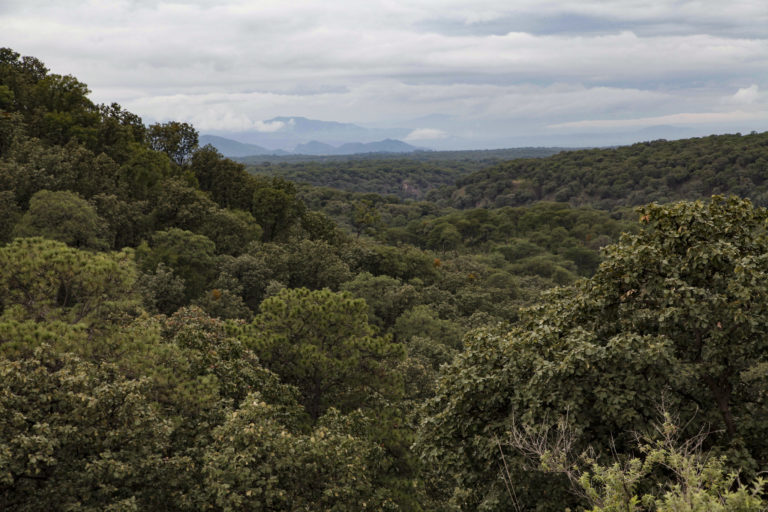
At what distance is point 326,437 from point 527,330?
568 centimetres

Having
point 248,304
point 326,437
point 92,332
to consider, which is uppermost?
point 92,332

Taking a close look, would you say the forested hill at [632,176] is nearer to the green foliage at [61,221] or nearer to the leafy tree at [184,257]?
the leafy tree at [184,257]

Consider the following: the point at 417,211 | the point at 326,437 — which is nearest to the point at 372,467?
the point at 326,437

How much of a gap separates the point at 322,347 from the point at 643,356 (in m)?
10.5

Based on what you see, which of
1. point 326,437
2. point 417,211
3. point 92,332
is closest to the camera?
point 326,437

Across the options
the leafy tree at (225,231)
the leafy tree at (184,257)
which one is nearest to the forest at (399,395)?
the leafy tree at (184,257)

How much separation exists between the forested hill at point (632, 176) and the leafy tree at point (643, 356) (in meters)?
113

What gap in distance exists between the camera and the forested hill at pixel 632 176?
12144 centimetres

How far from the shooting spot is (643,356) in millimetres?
9609

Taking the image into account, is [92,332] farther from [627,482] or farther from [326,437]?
[627,482]

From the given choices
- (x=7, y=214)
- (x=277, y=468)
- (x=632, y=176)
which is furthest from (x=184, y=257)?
(x=632, y=176)

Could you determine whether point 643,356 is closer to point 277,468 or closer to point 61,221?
point 277,468

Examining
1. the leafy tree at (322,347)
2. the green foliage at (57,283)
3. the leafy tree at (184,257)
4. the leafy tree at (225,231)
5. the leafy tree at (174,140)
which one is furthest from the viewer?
the leafy tree at (174,140)

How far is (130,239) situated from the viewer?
3778cm
